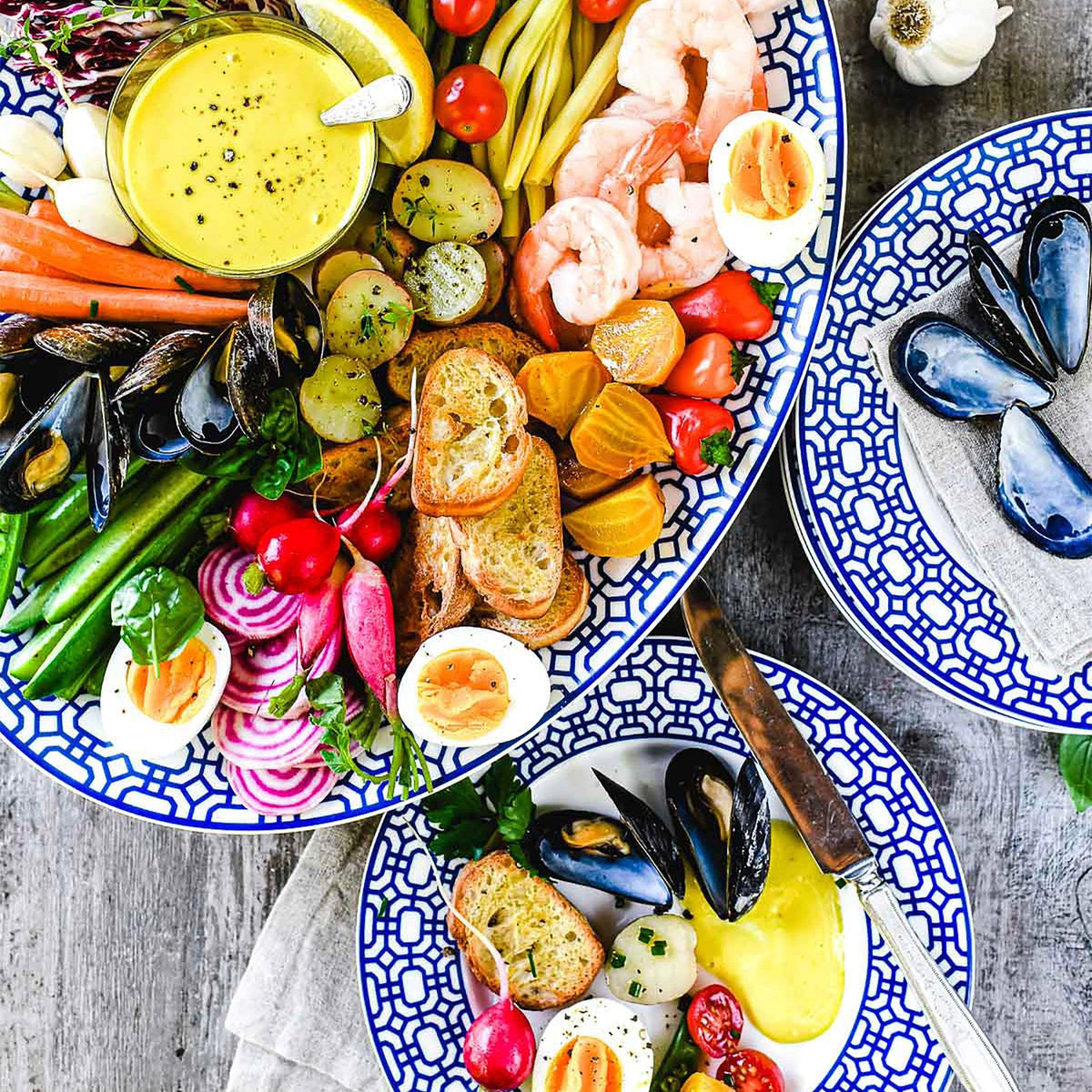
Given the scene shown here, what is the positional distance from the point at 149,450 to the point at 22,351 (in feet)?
0.91

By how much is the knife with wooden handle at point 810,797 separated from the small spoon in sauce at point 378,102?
946 mm

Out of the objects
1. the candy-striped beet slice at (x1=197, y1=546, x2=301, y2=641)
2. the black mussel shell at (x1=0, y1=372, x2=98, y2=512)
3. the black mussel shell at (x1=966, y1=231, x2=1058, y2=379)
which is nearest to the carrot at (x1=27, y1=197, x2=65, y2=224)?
the black mussel shell at (x1=0, y1=372, x2=98, y2=512)

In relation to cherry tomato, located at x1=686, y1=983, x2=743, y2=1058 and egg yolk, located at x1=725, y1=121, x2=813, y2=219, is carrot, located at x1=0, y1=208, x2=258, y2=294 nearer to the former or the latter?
egg yolk, located at x1=725, y1=121, x2=813, y2=219

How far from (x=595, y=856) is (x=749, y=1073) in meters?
0.49

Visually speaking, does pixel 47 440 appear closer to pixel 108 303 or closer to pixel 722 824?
pixel 108 303

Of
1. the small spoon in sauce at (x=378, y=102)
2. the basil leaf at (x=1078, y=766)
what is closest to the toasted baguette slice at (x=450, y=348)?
the small spoon in sauce at (x=378, y=102)

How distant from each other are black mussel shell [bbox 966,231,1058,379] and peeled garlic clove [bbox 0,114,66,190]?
5.16 ft

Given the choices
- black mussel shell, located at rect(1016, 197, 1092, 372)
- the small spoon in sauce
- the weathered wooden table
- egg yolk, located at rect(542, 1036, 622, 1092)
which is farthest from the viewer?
the weathered wooden table

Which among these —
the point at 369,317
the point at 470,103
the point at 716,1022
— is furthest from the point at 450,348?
the point at 716,1022

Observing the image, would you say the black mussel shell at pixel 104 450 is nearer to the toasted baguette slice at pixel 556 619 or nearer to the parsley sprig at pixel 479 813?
the toasted baguette slice at pixel 556 619

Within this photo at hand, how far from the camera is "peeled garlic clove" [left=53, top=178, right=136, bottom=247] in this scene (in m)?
1.64

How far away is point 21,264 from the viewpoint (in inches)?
65.6

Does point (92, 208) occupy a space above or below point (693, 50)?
below

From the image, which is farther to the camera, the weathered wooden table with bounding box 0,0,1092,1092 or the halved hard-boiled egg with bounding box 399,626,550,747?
the weathered wooden table with bounding box 0,0,1092,1092
